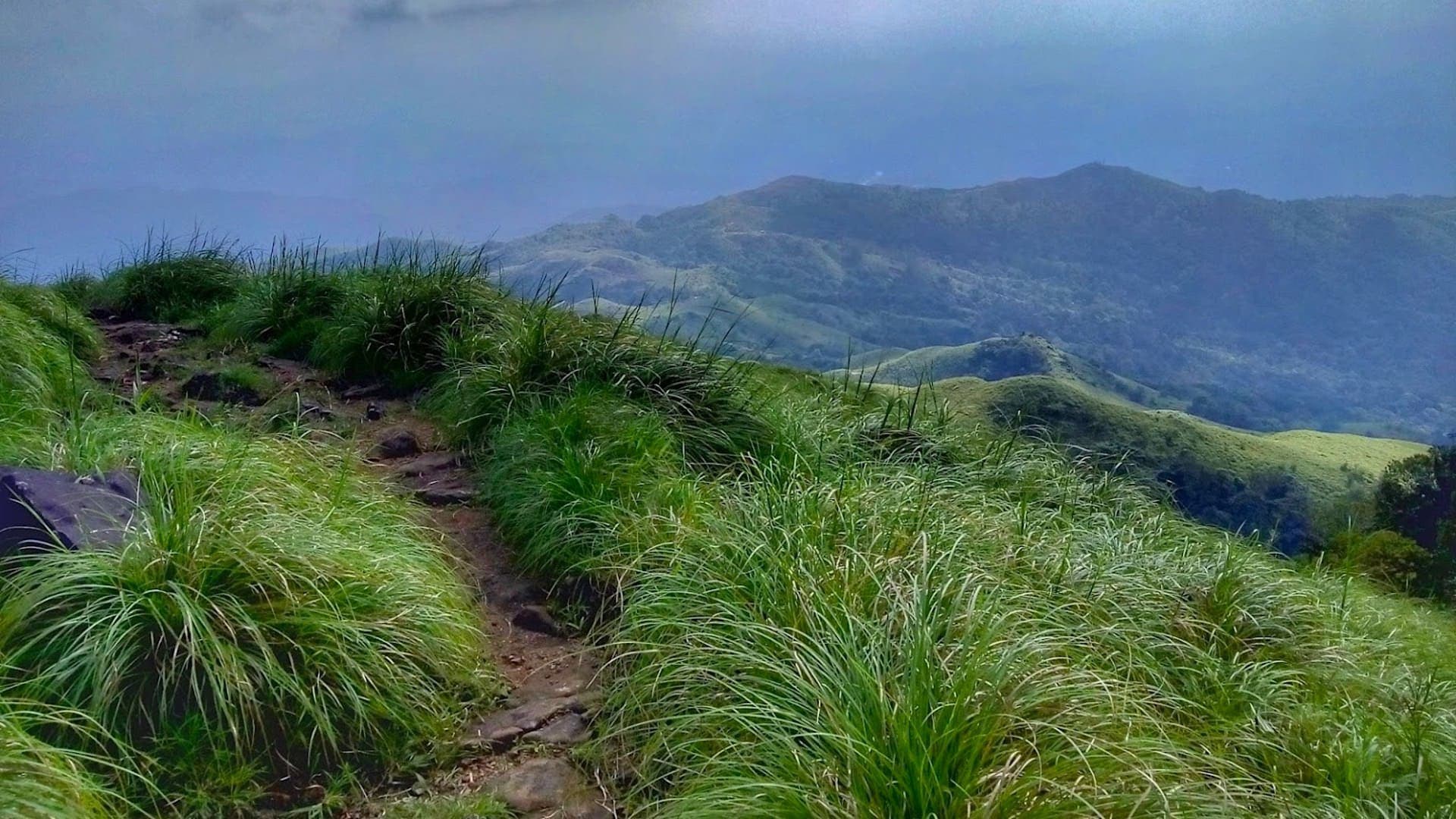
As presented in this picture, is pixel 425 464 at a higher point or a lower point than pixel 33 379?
lower

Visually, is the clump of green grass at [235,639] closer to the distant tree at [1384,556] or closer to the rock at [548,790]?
the rock at [548,790]

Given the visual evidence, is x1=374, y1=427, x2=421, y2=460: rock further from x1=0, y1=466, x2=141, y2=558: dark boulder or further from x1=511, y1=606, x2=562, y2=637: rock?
x1=0, y1=466, x2=141, y2=558: dark boulder

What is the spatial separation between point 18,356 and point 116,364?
1.35m

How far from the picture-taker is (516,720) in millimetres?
3064

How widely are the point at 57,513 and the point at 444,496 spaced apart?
197 cm

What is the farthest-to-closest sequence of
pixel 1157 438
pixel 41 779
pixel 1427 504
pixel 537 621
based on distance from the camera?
pixel 1157 438 → pixel 1427 504 → pixel 537 621 → pixel 41 779

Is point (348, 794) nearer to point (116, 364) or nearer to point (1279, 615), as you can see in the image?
point (1279, 615)

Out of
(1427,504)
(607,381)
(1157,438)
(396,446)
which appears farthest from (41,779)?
(1427,504)

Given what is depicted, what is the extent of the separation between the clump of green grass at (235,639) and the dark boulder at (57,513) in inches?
3.2

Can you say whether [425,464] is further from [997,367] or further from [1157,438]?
[997,367]

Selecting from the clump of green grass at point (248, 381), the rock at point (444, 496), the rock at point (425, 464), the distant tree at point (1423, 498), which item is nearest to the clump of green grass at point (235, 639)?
the rock at point (444, 496)

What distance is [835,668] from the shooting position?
2514 millimetres

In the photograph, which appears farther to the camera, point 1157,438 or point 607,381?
point 1157,438

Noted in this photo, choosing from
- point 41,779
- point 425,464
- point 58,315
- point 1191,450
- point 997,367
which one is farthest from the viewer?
point 997,367
